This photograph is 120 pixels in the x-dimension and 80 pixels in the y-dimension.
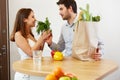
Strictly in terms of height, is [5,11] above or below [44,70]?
above

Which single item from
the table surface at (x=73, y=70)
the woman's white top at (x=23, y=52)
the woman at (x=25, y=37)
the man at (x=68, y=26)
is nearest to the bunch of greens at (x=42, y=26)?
the woman at (x=25, y=37)

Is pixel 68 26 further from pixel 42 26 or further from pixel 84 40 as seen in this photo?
pixel 84 40

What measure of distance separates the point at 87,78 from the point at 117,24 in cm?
175

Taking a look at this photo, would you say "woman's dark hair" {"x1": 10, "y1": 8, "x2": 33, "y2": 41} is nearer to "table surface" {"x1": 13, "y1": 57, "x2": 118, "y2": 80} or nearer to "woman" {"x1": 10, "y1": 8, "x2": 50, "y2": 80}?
"woman" {"x1": 10, "y1": 8, "x2": 50, "y2": 80}

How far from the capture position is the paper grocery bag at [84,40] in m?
1.98

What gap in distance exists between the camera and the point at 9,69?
149 inches

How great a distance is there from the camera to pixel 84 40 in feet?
6.56

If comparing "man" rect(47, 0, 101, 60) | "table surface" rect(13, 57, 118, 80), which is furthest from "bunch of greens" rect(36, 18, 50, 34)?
"man" rect(47, 0, 101, 60)

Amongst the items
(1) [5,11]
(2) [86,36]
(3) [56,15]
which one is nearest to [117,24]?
(3) [56,15]

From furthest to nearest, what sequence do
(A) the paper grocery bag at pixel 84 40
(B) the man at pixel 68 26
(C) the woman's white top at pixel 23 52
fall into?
(B) the man at pixel 68 26, (C) the woman's white top at pixel 23 52, (A) the paper grocery bag at pixel 84 40

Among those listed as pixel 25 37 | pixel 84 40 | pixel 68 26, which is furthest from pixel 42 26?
pixel 68 26

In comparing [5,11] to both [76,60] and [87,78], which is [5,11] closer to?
[76,60]

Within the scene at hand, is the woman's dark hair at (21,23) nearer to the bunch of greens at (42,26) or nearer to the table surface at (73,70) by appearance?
the bunch of greens at (42,26)

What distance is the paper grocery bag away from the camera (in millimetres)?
1982
